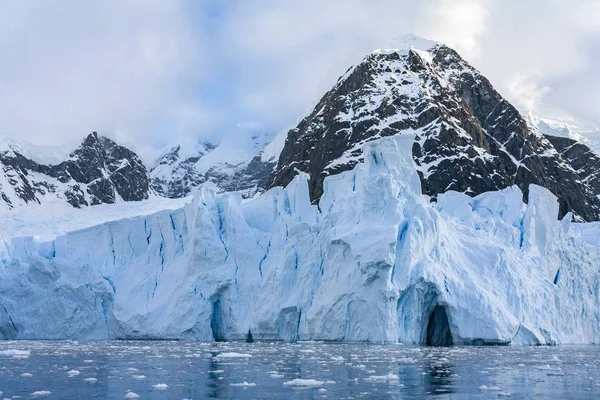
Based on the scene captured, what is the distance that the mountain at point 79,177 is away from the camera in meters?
89.8

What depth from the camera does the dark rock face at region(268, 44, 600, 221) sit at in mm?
74375

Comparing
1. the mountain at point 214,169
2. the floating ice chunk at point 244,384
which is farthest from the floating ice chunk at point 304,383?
the mountain at point 214,169

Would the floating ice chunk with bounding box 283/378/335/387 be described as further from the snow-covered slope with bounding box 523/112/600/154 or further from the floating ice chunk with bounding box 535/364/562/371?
the snow-covered slope with bounding box 523/112/600/154

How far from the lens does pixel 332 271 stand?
107 ft

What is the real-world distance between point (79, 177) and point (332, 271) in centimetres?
7124

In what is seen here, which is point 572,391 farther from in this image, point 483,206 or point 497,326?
point 483,206

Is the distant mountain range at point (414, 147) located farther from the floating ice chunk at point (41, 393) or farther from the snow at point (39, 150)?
the floating ice chunk at point (41, 393)

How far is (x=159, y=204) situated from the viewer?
270ft

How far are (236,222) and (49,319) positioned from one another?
10.5m

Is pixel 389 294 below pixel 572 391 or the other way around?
the other way around

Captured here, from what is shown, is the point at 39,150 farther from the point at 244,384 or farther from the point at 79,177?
the point at 244,384

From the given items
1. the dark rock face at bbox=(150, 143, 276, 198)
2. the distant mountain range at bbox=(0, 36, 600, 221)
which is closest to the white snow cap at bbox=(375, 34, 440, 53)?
the distant mountain range at bbox=(0, 36, 600, 221)

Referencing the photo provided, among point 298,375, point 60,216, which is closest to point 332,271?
point 298,375

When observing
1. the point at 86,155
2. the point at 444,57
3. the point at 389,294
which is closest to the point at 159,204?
the point at 86,155
